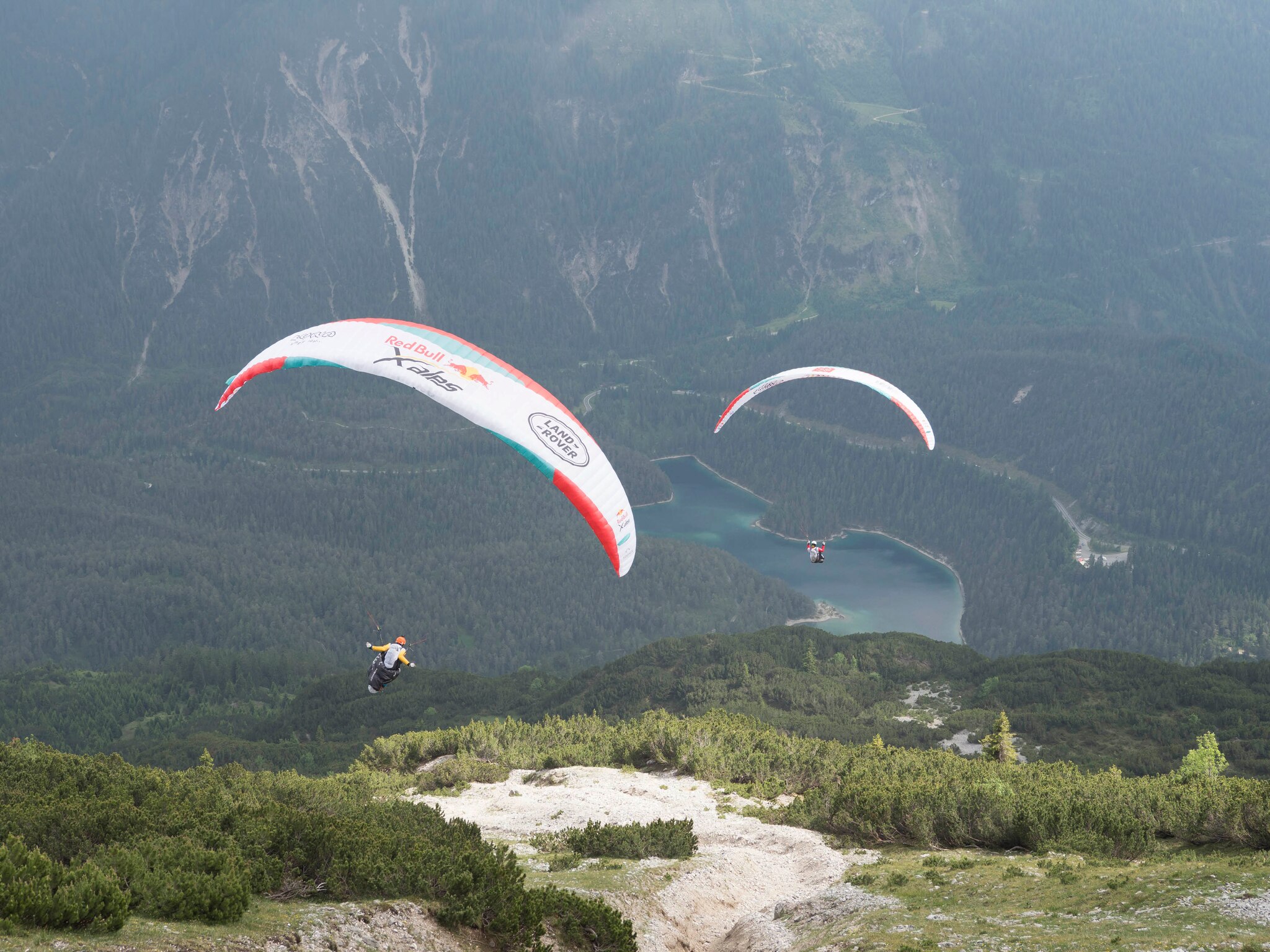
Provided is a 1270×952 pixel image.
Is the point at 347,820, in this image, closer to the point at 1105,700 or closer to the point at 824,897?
the point at 824,897

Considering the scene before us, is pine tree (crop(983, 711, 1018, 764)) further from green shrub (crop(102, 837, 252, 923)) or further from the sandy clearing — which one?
green shrub (crop(102, 837, 252, 923))

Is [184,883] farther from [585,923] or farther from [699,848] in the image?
[699,848]

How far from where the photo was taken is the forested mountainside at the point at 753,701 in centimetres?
10731

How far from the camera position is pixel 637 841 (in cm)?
5497

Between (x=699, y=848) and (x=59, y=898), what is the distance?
30682mm

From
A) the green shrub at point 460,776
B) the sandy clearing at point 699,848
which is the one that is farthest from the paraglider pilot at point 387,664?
the green shrub at point 460,776

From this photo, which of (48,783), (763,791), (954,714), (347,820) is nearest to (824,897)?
(347,820)

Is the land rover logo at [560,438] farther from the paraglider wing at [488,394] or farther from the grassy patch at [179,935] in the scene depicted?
the grassy patch at [179,935]

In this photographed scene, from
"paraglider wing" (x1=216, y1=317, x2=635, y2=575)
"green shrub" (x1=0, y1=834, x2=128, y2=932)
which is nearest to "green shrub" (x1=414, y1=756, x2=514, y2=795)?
"paraglider wing" (x1=216, y1=317, x2=635, y2=575)

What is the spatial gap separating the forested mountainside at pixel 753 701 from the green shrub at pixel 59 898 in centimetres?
7597

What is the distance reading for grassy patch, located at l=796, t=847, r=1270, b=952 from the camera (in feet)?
131

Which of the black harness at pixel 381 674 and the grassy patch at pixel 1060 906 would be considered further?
the black harness at pixel 381 674

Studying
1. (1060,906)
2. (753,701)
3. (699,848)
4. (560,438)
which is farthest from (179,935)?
(753,701)

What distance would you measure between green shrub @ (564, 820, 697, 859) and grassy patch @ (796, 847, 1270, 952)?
744cm
